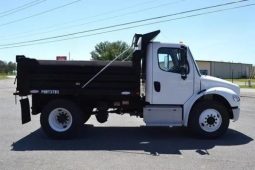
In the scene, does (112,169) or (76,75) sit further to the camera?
(76,75)

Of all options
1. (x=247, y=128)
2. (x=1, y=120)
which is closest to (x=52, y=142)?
(x=1, y=120)

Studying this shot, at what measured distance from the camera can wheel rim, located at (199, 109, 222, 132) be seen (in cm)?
1081

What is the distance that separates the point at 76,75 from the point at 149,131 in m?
2.89

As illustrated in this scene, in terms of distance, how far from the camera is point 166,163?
7.90m

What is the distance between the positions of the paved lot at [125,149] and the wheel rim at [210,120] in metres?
0.39

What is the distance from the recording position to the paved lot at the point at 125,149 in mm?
7795

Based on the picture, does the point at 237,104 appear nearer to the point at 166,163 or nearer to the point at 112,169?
the point at 166,163

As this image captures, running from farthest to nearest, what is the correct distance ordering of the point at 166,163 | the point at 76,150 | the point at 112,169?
1. the point at 76,150
2. the point at 166,163
3. the point at 112,169

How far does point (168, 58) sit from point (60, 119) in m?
3.27

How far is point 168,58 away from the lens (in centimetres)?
1084

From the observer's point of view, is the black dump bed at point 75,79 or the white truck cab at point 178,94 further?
the white truck cab at point 178,94

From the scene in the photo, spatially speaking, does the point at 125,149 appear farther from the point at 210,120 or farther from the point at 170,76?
the point at 210,120

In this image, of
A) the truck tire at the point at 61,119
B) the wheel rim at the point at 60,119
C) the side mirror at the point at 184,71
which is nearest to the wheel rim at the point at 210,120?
the side mirror at the point at 184,71

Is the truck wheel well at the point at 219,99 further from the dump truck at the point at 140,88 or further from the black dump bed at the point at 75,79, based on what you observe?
the black dump bed at the point at 75,79
